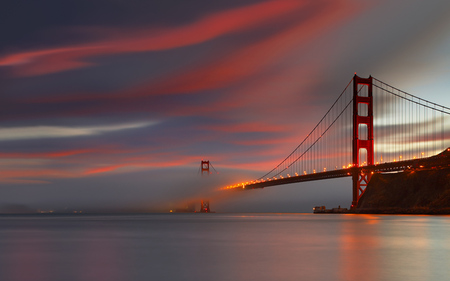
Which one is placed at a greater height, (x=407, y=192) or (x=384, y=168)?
(x=384, y=168)

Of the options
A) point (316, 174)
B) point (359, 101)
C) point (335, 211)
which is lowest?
point (335, 211)

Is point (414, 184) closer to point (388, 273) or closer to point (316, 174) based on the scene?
point (316, 174)

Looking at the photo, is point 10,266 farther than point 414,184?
No

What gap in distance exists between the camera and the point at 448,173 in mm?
89312

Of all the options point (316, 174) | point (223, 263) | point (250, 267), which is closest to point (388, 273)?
point (250, 267)

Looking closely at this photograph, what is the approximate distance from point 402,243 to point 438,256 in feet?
21.5

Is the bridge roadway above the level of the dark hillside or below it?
above

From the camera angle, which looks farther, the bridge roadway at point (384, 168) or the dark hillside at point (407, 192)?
the dark hillside at point (407, 192)

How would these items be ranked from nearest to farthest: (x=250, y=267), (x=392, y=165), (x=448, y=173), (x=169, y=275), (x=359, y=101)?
(x=169, y=275) → (x=250, y=267) → (x=392, y=165) → (x=448, y=173) → (x=359, y=101)

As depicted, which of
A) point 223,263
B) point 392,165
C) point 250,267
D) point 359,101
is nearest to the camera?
point 250,267

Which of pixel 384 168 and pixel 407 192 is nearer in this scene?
pixel 384 168

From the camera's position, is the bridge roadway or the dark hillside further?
the dark hillside

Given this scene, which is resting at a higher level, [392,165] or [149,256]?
[392,165]

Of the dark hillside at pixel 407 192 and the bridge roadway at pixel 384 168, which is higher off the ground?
the bridge roadway at pixel 384 168
